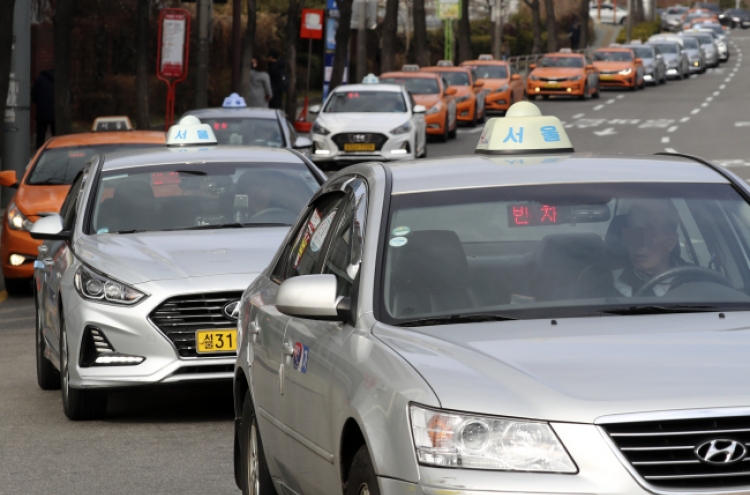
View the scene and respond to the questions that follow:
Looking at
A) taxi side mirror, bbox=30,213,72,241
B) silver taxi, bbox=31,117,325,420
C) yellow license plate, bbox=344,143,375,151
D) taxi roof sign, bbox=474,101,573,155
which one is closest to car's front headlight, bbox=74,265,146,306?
silver taxi, bbox=31,117,325,420

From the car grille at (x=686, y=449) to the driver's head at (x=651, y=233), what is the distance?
1.34 meters

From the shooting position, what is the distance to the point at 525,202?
5.07 meters

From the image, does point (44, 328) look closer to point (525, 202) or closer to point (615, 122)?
point (525, 202)

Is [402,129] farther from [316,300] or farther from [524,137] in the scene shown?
[316,300]

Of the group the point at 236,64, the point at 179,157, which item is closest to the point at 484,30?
the point at 236,64

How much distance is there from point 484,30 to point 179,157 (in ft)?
265

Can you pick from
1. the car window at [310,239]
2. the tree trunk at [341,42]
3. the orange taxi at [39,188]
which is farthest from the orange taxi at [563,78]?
the car window at [310,239]

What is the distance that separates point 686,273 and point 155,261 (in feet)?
14.0

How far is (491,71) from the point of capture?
46938 millimetres

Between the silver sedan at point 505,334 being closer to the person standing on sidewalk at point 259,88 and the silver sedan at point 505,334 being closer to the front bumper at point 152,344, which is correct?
the front bumper at point 152,344

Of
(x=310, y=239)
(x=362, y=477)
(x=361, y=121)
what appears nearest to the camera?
(x=362, y=477)

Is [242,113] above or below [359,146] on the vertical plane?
above

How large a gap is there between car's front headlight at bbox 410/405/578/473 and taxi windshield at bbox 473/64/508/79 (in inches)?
1708

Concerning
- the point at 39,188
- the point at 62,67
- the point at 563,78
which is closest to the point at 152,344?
the point at 39,188
